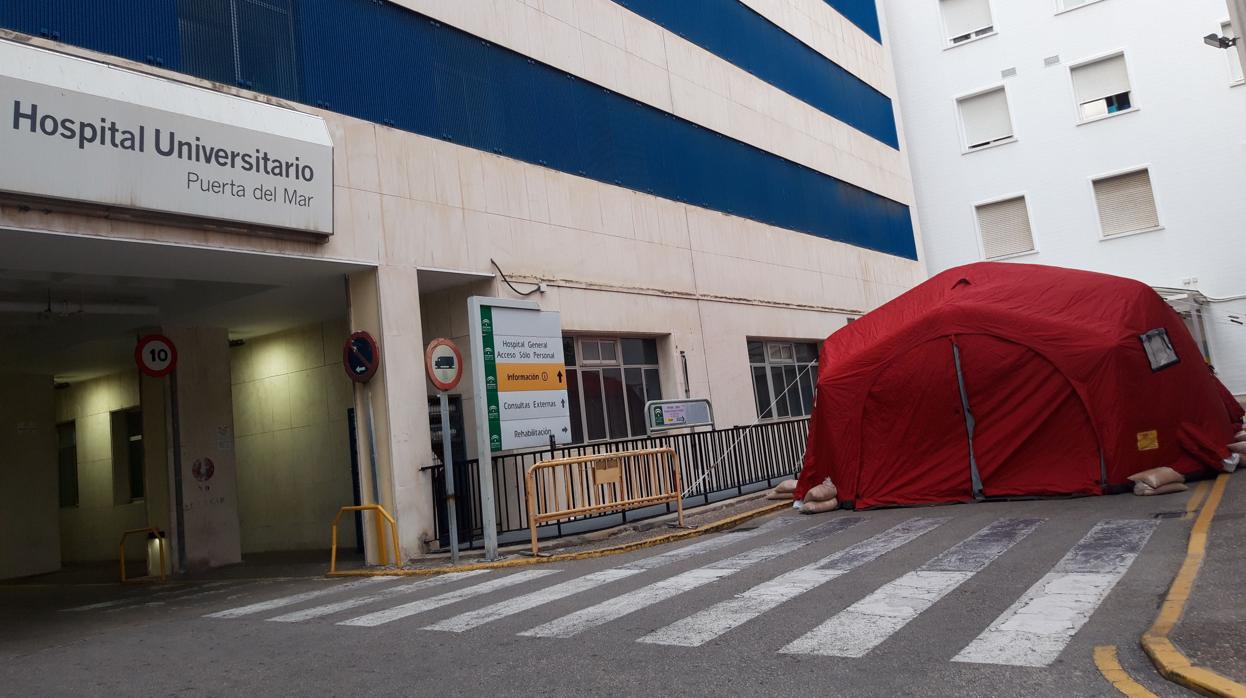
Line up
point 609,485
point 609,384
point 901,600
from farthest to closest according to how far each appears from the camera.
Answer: point 609,384 < point 609,485 < point 901,600

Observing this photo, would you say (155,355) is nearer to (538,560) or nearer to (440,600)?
(538,560)

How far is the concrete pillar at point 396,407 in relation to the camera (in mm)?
12383

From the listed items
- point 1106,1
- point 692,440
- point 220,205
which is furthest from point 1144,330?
point 1106,1

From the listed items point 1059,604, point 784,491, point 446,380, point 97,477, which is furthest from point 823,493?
point 97,477

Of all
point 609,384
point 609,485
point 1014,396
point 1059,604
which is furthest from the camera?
point 609,384

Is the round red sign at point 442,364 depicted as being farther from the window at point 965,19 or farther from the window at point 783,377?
the window at point 965,19

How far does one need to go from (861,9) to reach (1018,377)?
2182cm

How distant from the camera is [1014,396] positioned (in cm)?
1215

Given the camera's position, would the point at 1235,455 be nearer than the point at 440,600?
No

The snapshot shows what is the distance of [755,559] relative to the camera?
30.5 feet

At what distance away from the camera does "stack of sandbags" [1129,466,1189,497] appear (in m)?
11.1

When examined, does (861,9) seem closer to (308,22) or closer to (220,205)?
(308,22)

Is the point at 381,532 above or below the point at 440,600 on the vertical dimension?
above

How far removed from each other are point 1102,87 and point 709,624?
2824cm
